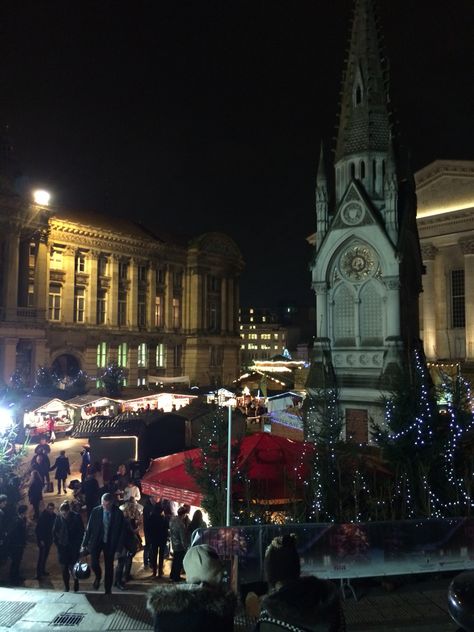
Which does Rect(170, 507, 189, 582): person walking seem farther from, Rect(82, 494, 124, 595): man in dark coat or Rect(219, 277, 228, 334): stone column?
Rect(219, 277, 228, 334): stone column

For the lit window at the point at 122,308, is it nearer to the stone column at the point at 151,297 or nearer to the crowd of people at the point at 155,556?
the stone column at the point at 151,297

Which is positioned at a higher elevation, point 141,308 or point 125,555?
point 141,308

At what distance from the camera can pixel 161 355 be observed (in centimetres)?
6469

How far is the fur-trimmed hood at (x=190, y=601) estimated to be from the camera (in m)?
3.13

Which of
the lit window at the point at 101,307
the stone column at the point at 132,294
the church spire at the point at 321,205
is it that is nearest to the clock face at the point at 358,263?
A: the church spire at the point at 321,205

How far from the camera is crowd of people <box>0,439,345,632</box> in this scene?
3174 mm

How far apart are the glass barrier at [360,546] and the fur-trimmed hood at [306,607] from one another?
5469mm

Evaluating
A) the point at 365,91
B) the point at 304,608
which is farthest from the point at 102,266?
the point at 304,608

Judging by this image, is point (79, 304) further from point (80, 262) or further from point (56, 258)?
point (56, 258)

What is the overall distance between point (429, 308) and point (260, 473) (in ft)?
112

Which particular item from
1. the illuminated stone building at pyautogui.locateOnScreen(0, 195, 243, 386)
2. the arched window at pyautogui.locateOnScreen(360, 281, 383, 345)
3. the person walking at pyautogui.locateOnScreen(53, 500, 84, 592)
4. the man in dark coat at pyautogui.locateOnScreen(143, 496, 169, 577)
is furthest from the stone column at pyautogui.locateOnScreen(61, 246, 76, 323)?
the person walking at pyautogui.locateOnScreen(53, 500, 84, 592)

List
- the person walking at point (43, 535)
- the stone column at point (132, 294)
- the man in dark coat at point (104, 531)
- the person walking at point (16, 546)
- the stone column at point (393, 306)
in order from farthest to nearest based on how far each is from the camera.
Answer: the stone column at point (132, 294) < the stone column at point (393, 306) < the person walking at point (43, 535) < the person walking at point (16, 546) < the man in dark coat at point (104, 531)

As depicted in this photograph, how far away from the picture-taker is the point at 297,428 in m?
22.4

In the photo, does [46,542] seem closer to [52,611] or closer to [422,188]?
[52,611]
